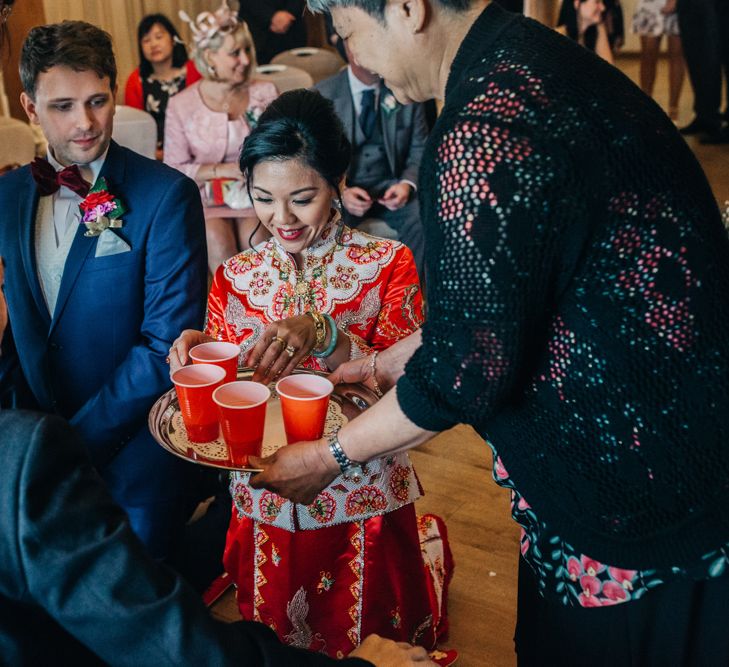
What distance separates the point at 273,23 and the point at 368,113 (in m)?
3.51

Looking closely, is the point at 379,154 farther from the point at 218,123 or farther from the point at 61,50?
the point at 61,50

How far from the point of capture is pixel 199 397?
5.02ft

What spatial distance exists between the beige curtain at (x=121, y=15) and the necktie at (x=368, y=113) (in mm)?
3148

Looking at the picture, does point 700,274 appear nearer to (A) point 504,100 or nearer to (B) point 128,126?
(A) point 504,100

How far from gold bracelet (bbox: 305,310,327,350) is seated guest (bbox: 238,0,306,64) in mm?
5579

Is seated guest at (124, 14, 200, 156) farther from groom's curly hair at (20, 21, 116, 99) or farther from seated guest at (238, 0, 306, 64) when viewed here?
groom's curly hair at (20, 21, 116, 99)

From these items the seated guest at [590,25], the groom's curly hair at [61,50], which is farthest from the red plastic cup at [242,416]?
the seated guest at [590,25]

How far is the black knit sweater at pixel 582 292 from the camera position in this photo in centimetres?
105

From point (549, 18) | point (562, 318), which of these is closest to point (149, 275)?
point (562, 318)

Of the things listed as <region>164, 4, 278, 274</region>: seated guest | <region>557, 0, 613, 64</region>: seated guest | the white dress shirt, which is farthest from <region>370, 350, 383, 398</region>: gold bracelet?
<region>557, 0, 613, 64</region>: seated guest

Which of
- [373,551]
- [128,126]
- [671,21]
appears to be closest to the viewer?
[373,551]

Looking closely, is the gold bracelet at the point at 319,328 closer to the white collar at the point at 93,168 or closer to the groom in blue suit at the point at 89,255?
the groom in blue suit at the point at 89,255

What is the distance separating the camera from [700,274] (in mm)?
1108

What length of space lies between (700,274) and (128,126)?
135 inches
